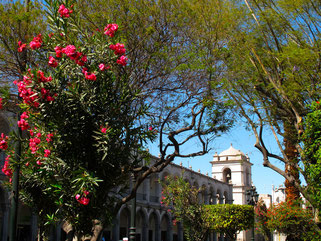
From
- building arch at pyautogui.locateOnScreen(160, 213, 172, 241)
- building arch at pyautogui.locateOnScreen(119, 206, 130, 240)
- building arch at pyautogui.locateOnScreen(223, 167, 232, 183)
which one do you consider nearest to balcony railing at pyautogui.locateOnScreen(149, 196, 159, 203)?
building arch at pyautogui.locateOnScreen(160, 213, 172, 241)

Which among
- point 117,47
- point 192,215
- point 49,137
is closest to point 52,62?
point 117,47

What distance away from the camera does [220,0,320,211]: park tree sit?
49.9ft

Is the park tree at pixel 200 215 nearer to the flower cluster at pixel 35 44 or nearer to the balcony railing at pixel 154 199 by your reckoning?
the balcony railing at pixel 154 199

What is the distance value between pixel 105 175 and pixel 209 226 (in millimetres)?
18202

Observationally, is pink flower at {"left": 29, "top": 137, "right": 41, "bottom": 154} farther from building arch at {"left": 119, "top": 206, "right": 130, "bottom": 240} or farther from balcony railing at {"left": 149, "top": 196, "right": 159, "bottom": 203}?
balcony railing at {"left": 149, "top": 196, "right": 159, "bottom": 203}

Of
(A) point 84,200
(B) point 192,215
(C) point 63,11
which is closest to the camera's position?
(A) point 84,200

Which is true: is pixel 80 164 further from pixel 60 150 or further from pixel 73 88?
pixel 73 88

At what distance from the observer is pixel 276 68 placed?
1659 centimetres

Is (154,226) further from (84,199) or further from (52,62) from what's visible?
(52,62)

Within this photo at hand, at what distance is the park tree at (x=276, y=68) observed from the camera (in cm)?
1520

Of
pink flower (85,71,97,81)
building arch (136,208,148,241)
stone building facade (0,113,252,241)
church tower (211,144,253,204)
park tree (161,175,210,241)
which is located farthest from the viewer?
church tower (211,144,253,204)

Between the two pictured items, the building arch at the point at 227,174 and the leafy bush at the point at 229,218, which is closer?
the leafy bush at the point at 229,218

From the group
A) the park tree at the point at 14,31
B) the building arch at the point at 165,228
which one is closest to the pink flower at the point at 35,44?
the park tree at the point at 14,31

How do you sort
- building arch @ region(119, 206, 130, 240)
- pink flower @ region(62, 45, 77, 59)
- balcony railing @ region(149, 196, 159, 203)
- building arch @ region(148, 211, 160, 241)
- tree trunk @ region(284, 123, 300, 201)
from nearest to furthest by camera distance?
pink flower @ region(62, 45, 77, 59) < tree trunk @ region(284, 123, 300, 201) < building arch @ region(119, 206, 130, 240) < balcony railing @ region(149, 196, 159, 203) < building arch @ region(148, 211, 160, 241)
